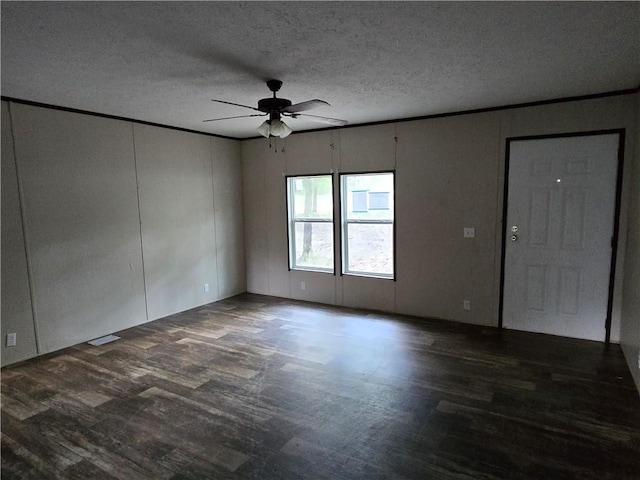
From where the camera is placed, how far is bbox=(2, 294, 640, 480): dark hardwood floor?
217 cm

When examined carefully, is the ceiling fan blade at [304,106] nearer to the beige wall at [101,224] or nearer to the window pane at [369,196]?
the window pane at [369,196]

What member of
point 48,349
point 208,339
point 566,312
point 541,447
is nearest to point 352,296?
point 208,339

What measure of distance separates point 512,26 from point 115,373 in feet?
13.3

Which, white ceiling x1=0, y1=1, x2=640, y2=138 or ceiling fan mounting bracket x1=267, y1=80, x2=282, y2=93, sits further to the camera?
ceiling fan mounting bracket x1=267, y1=80, x2=282, y2=93

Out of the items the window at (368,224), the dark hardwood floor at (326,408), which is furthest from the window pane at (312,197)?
the dark hardwood floor at (326,408)

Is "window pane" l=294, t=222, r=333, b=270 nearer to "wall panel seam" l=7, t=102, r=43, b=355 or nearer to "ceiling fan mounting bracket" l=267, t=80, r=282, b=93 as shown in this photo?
"ceiling fan mounting bracket" l=267, t=80, r=282, b=93

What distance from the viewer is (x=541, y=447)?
2270 mm

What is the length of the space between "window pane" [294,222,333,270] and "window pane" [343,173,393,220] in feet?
1.51

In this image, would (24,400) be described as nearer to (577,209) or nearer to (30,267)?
(30,267)

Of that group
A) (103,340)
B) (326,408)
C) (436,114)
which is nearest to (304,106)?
(436,114)

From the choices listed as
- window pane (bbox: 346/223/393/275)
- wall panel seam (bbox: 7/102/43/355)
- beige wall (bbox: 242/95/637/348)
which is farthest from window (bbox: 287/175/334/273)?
wall panel seam (bbox: 7/102/43/355)

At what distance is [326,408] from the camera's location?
9.05 feet

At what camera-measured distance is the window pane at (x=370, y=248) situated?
5.06 metres

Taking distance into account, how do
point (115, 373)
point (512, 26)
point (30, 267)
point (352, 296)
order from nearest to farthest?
point (512, 26), point (115, 373), point (30, 267), point (352, 296)
